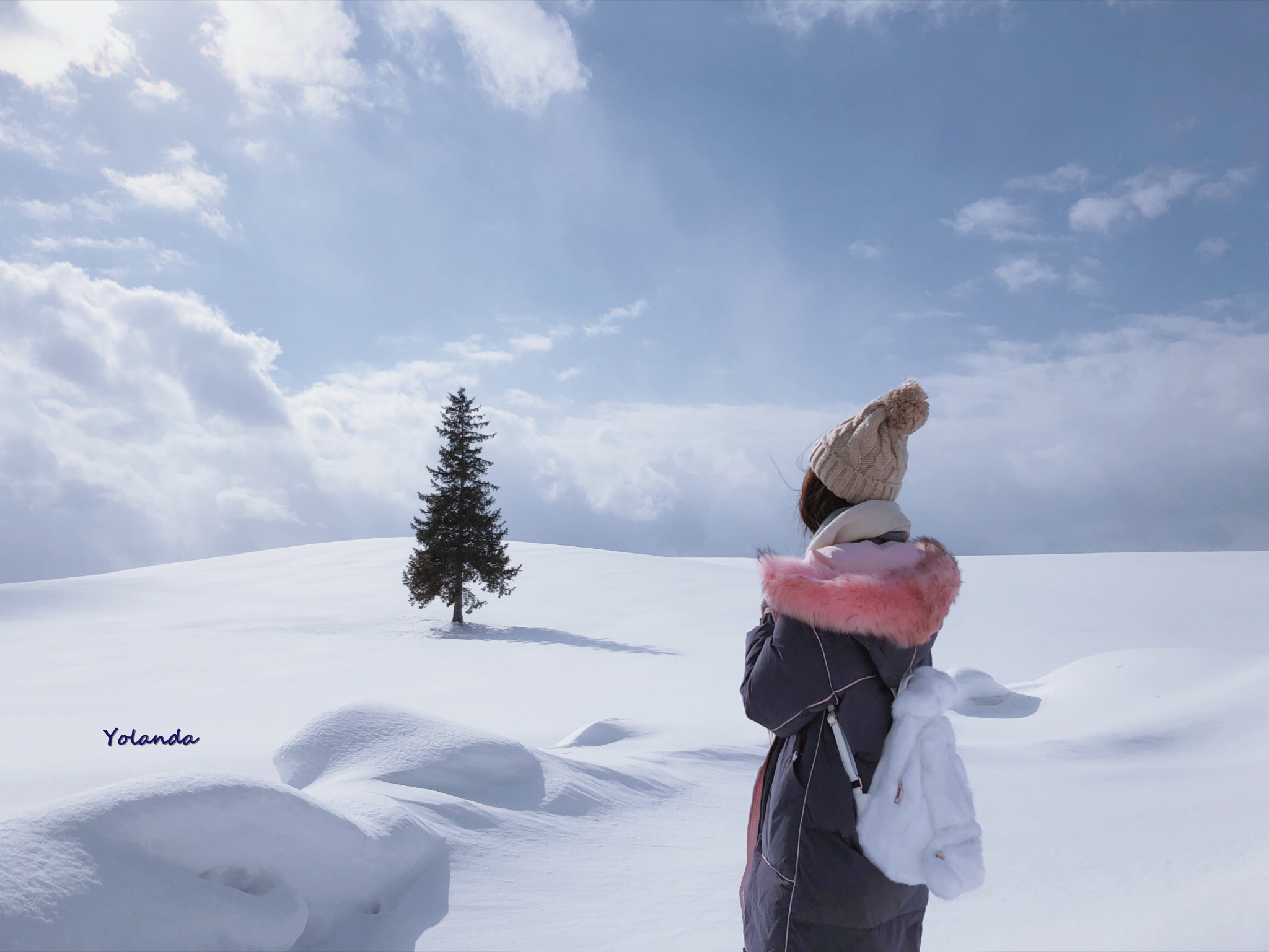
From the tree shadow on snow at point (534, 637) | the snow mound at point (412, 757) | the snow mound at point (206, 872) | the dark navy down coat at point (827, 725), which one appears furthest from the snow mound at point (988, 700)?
the dark navy down coat at point (827, 725)

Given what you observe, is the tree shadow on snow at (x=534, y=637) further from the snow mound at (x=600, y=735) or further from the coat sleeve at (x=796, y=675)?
the coat sleeve at (x=796, y=675)

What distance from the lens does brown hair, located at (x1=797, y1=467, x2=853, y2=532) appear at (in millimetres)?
2297

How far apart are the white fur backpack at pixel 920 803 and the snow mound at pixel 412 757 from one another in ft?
9.06

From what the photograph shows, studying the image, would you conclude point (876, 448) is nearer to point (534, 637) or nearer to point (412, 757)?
point (412, 757)

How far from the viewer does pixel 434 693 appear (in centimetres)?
1024

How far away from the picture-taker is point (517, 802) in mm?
4211

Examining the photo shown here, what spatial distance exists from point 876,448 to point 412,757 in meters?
3.46

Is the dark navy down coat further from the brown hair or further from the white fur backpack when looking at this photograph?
the brown hair

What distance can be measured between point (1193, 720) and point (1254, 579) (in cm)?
1607

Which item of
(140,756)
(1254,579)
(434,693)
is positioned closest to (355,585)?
(434,693)

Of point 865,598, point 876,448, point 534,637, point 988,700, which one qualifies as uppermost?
point 876,448

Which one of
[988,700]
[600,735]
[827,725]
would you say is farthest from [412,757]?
[988,700]

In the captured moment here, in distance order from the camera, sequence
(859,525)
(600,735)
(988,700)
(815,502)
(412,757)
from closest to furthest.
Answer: (859,525) → (815,502) → (412,757) → (600,735) → (988,700)

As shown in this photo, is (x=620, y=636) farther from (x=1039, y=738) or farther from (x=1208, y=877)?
(x=1208, y=877)
